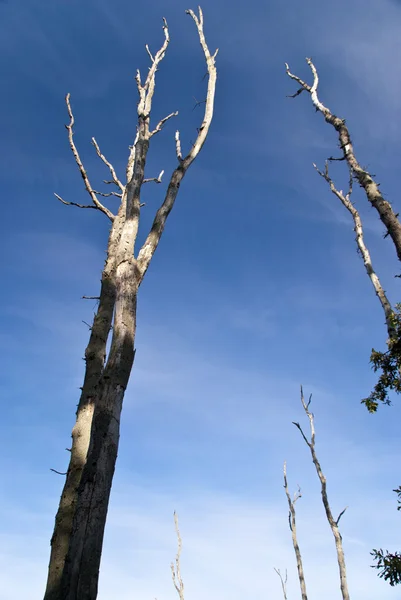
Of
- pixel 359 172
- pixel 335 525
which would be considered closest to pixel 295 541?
pixel 335 525

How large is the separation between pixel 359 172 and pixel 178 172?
593cm

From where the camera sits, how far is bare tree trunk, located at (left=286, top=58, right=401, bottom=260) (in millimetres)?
9277

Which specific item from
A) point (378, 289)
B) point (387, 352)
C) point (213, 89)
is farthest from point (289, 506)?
point (213, 89)

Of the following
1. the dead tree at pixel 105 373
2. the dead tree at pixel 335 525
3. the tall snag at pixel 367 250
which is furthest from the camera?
the dead tree at pixel 335 525

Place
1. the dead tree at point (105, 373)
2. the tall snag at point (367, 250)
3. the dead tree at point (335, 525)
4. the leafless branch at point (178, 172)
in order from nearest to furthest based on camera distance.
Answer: the dead tree at point (105, 373) → the leafless branch at point (178, 172) → the tall snag at point (367, 250) → the dead tree at point (335, 525)

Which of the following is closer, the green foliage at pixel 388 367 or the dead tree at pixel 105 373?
the dead tree at pixel 105 373

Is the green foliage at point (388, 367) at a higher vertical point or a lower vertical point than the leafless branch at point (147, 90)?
lower

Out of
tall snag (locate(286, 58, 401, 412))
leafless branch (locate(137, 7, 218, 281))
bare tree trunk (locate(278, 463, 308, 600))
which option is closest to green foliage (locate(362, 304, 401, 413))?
tall snag (locate(286, 58, 401, 412))

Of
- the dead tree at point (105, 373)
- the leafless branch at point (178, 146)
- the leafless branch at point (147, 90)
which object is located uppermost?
the leafless branch at point (147, 90)

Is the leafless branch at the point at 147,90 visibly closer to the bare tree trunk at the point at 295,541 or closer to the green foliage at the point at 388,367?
the green foliage at the point at 388,367

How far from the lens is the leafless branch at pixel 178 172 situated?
19.8ft

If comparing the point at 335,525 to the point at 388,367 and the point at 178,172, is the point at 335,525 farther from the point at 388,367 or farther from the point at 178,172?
the point at 178,172

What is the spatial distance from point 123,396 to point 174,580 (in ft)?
74.9

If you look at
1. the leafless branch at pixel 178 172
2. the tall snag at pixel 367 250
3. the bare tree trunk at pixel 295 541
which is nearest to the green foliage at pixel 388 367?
the tall snag at pixel 367 250
